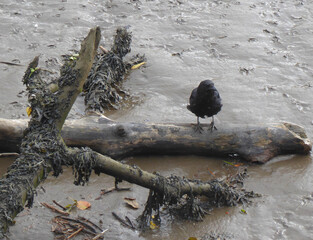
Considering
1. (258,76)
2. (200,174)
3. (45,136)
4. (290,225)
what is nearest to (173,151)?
(200,174)

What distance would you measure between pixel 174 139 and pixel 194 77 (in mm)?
2353

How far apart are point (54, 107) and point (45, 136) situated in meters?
0.29

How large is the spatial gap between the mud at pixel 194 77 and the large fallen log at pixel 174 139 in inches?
5.5

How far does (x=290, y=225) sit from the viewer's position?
477 centimetres

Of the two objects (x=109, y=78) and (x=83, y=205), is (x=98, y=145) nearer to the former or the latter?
(x=83, y=205)

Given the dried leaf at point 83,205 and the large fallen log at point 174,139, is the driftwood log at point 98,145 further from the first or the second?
the dried leaf at point 83,205

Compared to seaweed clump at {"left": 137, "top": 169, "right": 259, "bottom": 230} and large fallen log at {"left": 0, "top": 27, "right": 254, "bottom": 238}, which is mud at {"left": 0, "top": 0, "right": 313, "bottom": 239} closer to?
seaweed clump at {"left": 137, "top": 169, "right": 259, "bottom": 230}

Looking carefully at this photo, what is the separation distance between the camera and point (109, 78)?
7.02 meters

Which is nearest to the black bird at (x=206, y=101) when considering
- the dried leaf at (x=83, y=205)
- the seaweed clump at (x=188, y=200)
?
the seaweed clump at (x=188, y=200)

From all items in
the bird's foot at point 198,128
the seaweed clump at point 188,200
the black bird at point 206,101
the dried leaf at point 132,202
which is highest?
the black bird at point 206,101

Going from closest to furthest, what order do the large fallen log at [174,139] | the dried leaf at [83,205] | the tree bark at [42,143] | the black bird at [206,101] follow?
the tree bark at [42,143] < the dried leaf at [83,205] < the large fallen log at [174,139] < the black bird at [206,101]

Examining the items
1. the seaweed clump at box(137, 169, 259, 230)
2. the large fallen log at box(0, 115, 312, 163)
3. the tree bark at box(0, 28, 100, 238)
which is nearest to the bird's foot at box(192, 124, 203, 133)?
the large fallen log at box(0, 115, 312, 163)

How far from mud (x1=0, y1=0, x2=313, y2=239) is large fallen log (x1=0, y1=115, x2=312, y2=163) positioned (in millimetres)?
139

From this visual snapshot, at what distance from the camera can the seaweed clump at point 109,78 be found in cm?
669
